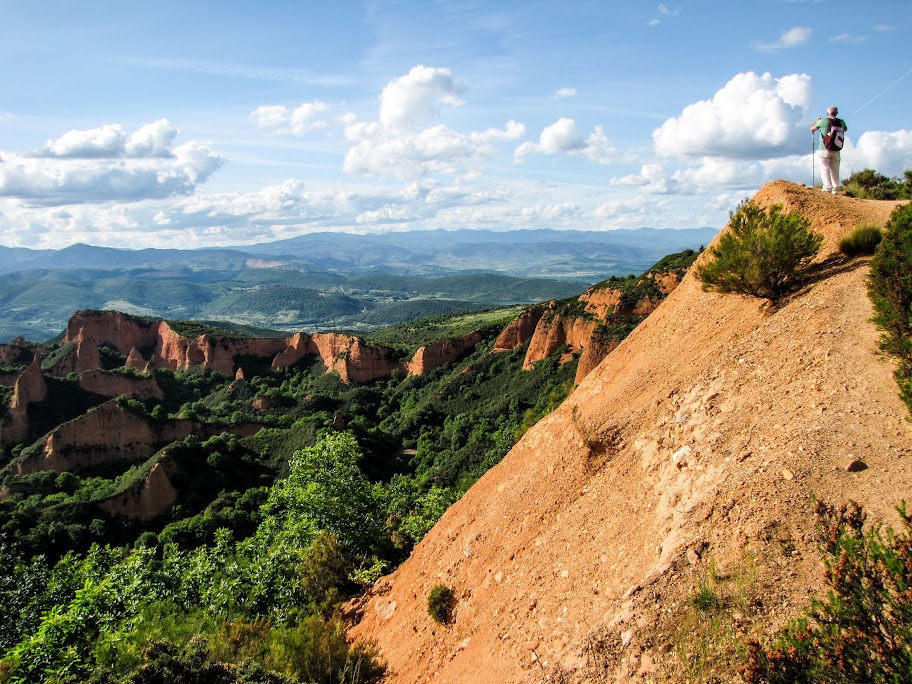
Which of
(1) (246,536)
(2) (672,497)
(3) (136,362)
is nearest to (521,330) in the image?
(1) (246,536)

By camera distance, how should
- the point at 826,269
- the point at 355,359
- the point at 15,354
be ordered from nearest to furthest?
the point at 826,269, the point at 15,354, the point at 355,359

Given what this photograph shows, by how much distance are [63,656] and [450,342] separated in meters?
64.2

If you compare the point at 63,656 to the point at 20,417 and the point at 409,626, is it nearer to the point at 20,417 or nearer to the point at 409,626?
the point at 409,626

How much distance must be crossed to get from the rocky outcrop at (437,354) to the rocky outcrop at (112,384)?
32.5 metres

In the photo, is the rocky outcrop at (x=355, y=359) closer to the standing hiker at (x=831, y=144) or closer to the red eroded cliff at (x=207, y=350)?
the red eroded cliff at (x=207, y=350)

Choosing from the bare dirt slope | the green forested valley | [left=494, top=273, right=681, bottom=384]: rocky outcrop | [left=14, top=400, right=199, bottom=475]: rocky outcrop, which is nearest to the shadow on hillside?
the bare dirt slope

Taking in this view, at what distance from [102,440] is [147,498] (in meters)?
13.6

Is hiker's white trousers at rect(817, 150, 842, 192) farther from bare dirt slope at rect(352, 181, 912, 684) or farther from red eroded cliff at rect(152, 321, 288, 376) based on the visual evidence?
red eroded cliff at rect(152, 321, 288, 376)

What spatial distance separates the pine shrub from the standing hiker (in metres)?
4.52

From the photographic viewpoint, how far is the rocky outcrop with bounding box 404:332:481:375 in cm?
7223

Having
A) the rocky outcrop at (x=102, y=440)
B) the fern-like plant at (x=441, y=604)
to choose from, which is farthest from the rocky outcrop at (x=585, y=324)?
the rocky outcrop at (x=102, y=440)

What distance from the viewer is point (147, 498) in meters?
33.9

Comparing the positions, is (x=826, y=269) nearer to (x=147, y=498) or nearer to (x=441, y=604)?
(x=441, y=604)

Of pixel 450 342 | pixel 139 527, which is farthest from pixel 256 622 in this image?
pixel 450 342
